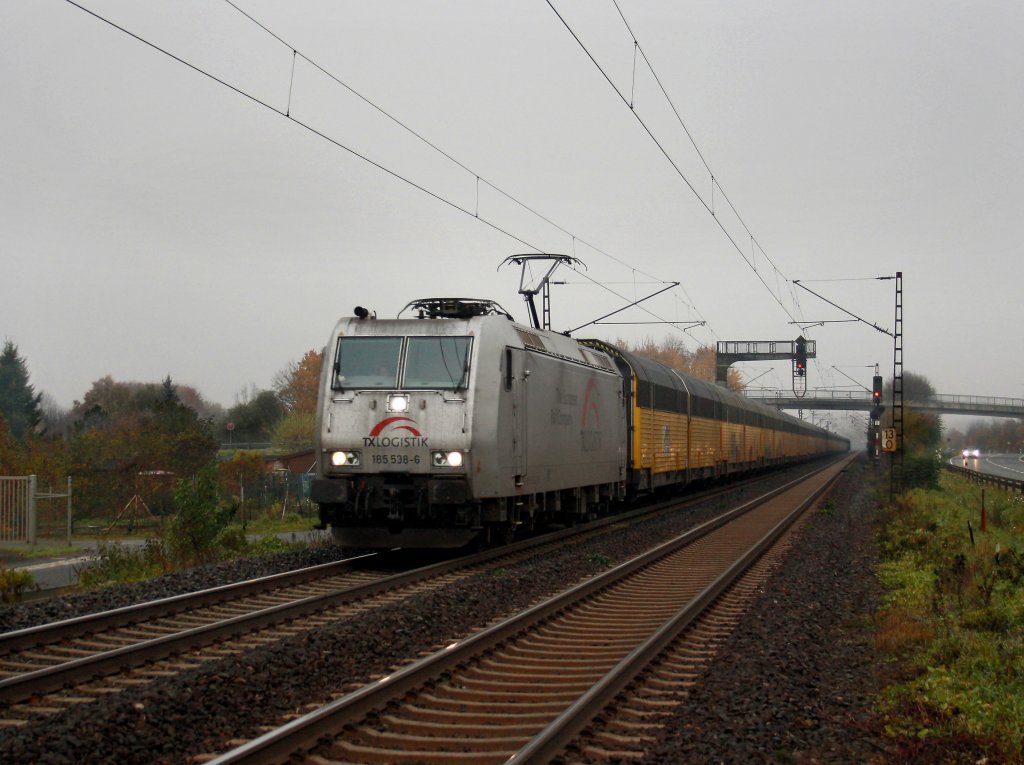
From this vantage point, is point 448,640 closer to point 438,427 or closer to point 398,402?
point 438,427

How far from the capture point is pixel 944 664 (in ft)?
26.0

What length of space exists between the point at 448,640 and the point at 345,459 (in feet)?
16.0

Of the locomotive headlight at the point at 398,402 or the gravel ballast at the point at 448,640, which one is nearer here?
the gravel ballast at the point at 448,640

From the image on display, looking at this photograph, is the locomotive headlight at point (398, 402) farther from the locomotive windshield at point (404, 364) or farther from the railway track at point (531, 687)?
the railway track at point (531, 687)

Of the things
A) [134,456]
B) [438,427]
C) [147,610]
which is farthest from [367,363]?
[134,456]

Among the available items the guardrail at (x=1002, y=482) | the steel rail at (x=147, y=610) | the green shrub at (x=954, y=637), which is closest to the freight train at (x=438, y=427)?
the steel rail at (x=147, y=610)

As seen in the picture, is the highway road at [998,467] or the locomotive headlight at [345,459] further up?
the locomotive headlight at [345,459]

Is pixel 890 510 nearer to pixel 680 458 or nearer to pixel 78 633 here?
pixel 680 458

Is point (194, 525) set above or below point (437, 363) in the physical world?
below

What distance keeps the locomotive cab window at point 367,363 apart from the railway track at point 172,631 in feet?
8.07

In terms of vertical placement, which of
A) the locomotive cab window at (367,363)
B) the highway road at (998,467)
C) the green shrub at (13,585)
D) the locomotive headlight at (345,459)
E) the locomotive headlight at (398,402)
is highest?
the locomotive cab window at (367,363)

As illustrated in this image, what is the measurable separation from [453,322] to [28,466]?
22.7 meters

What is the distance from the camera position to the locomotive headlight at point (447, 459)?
13.0 meters

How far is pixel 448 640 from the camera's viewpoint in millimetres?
8961
